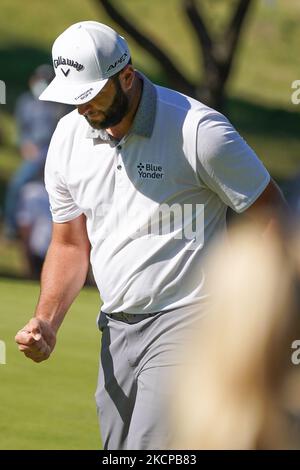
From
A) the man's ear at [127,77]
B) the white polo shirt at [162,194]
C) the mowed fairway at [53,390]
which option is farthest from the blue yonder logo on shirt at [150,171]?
the mowed fairway at [53,390]

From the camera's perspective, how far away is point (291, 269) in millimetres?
5355

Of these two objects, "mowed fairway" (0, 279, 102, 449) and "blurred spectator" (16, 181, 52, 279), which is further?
"blurred spectator" (16, 181, 52, 279)

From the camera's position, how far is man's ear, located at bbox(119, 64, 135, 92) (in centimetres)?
556

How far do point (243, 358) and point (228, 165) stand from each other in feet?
2.62

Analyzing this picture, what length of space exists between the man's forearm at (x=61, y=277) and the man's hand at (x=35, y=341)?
0.27 metres

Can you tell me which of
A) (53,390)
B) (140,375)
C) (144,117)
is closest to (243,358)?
(140,375)

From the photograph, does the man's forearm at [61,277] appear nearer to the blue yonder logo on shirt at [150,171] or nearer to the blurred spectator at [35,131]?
the blue yonder logo on shirt at [150,171]

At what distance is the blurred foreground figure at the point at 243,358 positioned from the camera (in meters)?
5.16

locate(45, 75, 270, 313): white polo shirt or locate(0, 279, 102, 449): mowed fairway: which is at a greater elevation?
locate(45, 75, 270, 313): white polo shirt

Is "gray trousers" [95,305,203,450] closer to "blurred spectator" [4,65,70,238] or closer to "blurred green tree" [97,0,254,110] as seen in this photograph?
"blurred spectator" [4,65,70,238]

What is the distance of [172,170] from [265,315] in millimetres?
791

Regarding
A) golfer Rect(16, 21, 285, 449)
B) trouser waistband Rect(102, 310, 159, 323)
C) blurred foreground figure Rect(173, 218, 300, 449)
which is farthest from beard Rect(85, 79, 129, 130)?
trouser waistband Rect(102, 310, 159, 323)

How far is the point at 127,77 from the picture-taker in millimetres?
5586
